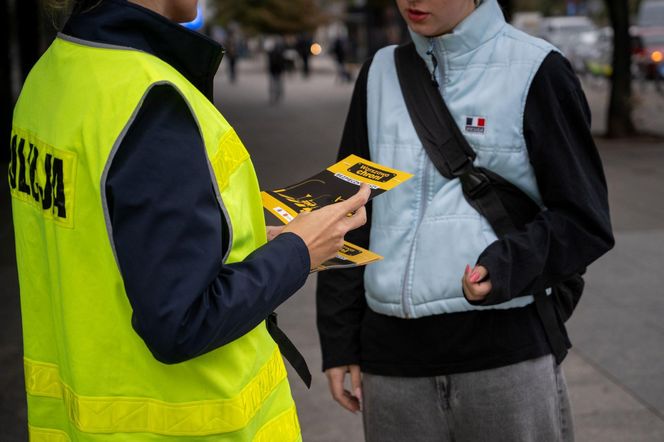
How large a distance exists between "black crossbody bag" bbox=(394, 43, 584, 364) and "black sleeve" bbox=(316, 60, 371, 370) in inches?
6.7

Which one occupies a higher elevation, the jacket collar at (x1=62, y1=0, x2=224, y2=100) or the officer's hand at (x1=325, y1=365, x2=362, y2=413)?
the jacket collar at (x1=62, y1=0, x2=224, y2=100)

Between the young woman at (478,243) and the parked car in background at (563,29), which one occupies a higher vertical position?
the young woman at (478,243)

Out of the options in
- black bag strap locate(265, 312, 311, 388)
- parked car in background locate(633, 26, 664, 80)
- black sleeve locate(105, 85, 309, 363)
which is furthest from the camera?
parked car in background locate(633, 26, 664, 80)

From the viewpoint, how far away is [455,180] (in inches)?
86.6

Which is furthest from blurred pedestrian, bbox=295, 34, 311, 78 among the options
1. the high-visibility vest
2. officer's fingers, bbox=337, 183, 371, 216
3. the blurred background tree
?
the high-visibility vest

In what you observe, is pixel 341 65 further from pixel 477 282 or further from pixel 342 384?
pixel 477 282

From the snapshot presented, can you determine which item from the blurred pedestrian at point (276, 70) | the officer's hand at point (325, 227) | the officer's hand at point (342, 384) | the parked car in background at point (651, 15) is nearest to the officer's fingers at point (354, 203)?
the officer's hand at point (325, 227)

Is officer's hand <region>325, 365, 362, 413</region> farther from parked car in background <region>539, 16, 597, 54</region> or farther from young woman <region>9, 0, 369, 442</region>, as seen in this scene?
parked car in background <region>539, 16, 597, 54</region>

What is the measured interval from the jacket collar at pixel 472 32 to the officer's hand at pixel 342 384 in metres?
0.83

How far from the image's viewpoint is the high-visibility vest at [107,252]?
4.96ft

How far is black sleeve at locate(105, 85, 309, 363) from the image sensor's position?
56.5 inches

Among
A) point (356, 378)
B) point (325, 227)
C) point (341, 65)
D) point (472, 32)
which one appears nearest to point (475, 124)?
point (472, 32)

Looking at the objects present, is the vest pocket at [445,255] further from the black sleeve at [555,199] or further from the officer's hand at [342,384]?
the officer's hand at [342,384]

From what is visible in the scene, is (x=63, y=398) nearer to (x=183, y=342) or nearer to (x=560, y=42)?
(x=183, y=342)
